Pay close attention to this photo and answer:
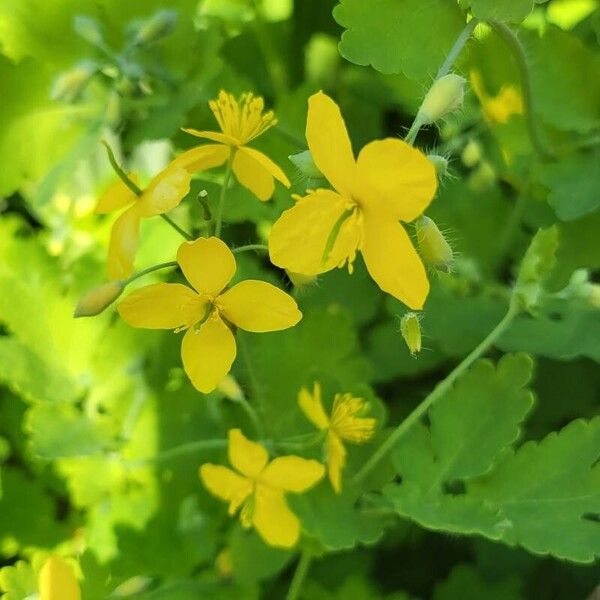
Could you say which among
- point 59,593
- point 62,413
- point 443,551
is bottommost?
point 443,551

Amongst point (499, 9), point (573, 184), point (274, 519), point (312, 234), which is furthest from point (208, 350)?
point (573, 184)

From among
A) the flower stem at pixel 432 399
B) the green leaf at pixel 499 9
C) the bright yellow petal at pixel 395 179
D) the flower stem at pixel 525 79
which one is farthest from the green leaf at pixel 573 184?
the bright yellow petal at pixel 395 179

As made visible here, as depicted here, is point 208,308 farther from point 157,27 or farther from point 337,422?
point 157,27

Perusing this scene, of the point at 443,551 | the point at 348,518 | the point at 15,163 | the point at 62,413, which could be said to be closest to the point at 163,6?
the point at 15,163

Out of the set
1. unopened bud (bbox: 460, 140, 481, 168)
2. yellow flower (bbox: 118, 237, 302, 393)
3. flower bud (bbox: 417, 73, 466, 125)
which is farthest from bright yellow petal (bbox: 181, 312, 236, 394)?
unopened bud (bbox: 460, 140, 481, 168)

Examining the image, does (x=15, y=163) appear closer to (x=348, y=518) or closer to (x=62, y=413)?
(x=62, y=413)

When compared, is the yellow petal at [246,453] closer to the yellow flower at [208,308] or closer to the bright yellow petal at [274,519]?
the bright yellow petal at [274,519]
